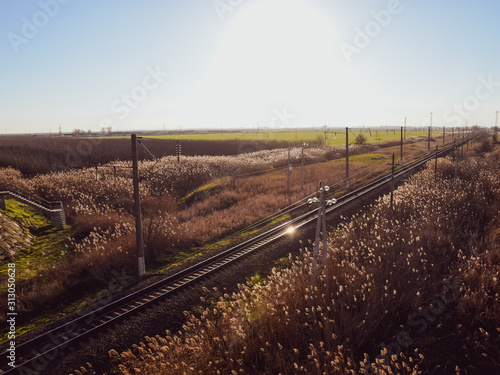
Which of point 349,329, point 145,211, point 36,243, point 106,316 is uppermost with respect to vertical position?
point 349,329

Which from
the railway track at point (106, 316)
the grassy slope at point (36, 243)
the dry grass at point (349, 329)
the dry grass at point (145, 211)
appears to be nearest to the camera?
the dry grass at point (349, 329)

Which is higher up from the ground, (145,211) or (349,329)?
(349,329)

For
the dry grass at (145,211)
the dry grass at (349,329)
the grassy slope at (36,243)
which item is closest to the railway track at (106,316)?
the dry grass at (349,329)

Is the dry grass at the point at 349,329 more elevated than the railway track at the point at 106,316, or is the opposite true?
the dry grass at the point at 349,329

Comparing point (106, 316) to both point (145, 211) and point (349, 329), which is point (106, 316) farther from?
point (145, 211)

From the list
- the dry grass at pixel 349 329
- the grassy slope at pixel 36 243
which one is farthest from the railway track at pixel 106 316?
the grassy slope at pixel 36 243

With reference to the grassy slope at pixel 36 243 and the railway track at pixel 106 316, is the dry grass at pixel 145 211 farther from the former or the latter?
the railway track at pixel 106 316

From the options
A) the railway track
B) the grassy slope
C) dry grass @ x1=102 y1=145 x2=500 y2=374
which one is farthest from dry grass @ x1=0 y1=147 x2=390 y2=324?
dry grass @ x1=102 y1=145 x2=500 y2=374

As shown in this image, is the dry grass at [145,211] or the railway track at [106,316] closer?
the railway track at [106,316]

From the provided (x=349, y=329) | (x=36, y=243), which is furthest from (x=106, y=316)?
(x=36, y=243)

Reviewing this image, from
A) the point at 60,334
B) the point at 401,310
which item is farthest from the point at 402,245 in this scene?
the point at 60,334

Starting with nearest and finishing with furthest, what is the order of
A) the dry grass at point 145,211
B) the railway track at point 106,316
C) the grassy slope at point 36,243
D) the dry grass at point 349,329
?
the dry grass at point 349,329, the railway track at point 106,316, the dry grass at point 145,211, the grassy slope at point 36,243

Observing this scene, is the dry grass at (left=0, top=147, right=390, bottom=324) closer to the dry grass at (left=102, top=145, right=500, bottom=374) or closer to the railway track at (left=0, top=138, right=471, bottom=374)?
the railway track at (left=0, top=138, right=471, bottom=374)

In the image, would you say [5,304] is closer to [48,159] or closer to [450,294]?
[450,294]
